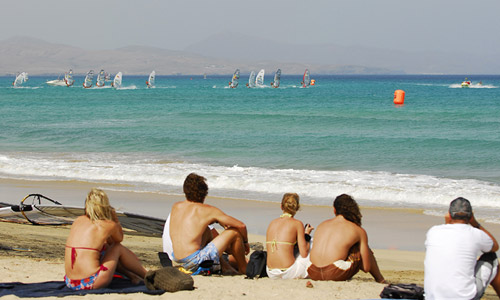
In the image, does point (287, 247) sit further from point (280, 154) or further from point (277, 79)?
point (277, 79)

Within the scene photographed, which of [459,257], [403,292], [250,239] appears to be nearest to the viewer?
[459,257]

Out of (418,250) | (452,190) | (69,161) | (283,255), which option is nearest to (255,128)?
(69,161)

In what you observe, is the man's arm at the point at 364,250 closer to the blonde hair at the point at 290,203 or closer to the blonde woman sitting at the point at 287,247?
the blonde woman sitting at the point at 287,247

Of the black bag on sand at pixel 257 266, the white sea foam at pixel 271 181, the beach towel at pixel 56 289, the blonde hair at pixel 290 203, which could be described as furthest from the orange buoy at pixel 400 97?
the beach towel at pixel 56 289

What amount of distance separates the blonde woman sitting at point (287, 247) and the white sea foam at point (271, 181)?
5.82 meters

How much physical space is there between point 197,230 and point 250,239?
308 cm

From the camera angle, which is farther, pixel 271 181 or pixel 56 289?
pixel 271 181

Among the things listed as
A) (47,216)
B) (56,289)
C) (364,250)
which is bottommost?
(47,216)

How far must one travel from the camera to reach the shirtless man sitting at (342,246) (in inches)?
213

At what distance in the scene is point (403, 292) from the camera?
4789mm

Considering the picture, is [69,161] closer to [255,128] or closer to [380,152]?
[380,152]

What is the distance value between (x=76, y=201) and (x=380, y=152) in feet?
35.6

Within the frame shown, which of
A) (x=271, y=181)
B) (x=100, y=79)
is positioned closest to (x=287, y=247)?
(x=271, y=181)

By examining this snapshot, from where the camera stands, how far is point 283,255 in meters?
5.81
